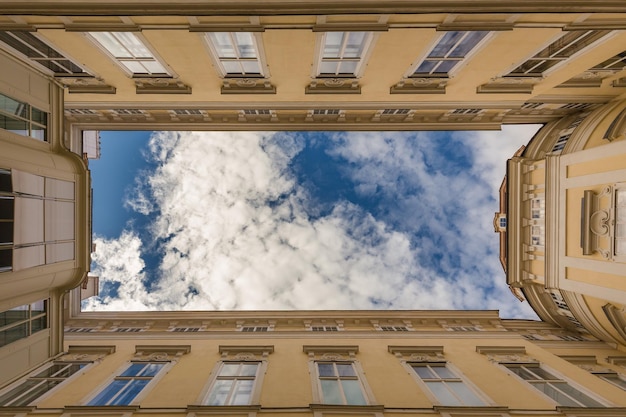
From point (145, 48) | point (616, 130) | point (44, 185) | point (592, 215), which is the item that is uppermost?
point (145, 48)

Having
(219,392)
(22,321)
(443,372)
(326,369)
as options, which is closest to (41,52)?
(22,321)

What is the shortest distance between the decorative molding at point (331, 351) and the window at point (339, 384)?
0.56 metres

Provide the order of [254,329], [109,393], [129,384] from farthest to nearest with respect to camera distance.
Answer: [254,329] < [129,384] < [109,393]

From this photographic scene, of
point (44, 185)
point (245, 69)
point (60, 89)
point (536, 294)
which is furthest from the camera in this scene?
point (536, 294)

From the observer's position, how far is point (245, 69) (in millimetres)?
15578

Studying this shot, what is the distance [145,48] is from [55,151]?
5.48 meters

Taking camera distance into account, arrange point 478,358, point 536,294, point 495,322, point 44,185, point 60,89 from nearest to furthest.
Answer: point 44,185 < point 60,89 < point 478,358 < point 495,322 < point 536,294

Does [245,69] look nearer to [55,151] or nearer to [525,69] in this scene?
[55,151]

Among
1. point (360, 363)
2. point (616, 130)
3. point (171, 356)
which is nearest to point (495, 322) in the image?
point (360, 363)

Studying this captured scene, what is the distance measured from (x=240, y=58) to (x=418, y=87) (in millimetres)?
8818

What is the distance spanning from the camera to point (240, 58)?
14.6m

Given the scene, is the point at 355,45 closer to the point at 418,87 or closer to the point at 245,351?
the point at 418,87

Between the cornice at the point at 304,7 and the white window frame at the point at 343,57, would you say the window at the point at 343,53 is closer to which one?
the white window frame at the point at 343,57

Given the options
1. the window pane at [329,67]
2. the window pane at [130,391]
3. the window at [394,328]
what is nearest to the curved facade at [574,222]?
the window at [394,328]
